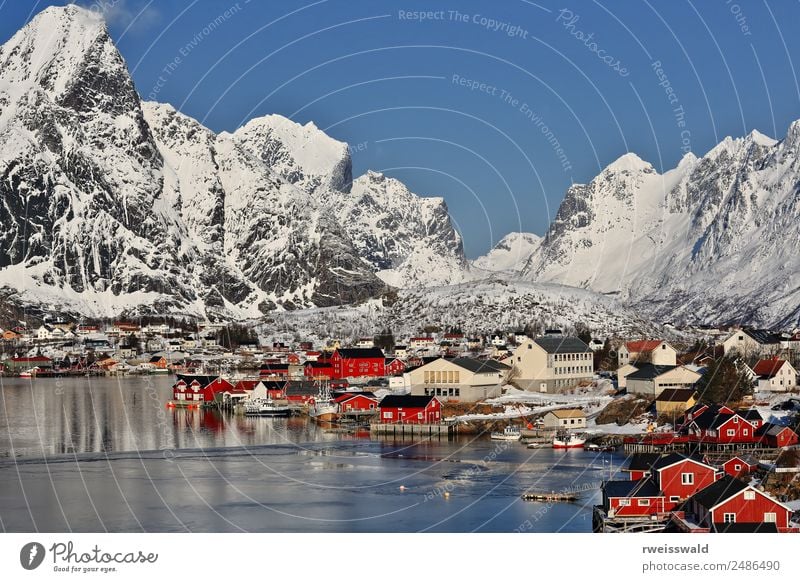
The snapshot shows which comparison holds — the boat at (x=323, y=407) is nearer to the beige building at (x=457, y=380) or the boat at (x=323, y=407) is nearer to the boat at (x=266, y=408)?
the boat at (x=266, y=408)

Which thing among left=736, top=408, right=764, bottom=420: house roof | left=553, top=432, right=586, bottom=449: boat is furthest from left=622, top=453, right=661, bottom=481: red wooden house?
left=553, top=432, right=586, bottom=449: boat

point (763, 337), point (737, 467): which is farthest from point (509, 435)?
point (763, 337)

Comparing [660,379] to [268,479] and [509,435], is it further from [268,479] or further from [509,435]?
[268,479]

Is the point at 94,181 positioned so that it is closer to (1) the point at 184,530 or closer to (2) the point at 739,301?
(2) the point at 739,301
